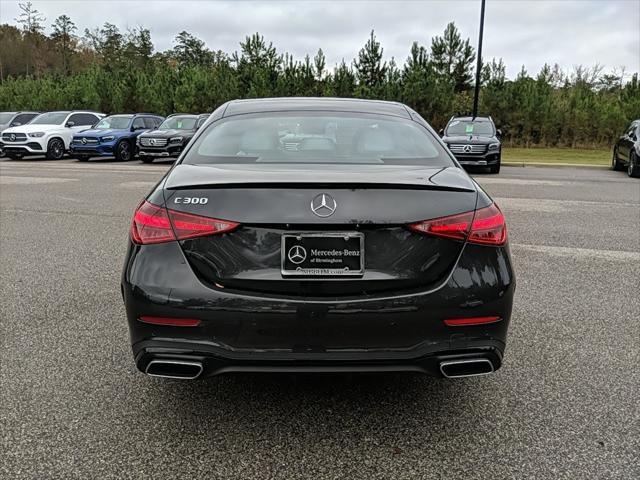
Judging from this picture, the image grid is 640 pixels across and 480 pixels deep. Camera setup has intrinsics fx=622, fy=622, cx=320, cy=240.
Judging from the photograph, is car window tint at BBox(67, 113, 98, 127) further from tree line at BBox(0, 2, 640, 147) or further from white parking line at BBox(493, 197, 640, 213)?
white parking line at BBox(493, 197, 640, 213)

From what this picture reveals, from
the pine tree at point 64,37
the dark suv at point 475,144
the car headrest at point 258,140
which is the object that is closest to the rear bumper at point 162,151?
the dark suv at point 475,144

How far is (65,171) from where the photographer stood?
1769cm

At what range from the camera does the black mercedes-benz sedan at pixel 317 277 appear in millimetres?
2600

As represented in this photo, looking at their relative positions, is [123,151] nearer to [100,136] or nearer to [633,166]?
[100,136]

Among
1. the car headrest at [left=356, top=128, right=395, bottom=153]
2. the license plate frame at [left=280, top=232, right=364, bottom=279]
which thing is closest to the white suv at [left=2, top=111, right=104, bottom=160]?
the car headrest at [left=356, top=128, right=395, bottom=153]

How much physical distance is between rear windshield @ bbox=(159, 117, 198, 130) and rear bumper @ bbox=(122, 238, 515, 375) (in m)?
19.9

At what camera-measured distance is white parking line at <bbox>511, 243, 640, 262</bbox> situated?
21.6ft

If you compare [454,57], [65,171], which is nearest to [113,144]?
[65,171]

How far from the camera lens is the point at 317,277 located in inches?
103

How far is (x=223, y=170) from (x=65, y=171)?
16310 millimetres

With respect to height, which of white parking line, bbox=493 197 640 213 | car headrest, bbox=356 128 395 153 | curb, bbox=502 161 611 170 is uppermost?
car headrest, bbox=356 128 395 153

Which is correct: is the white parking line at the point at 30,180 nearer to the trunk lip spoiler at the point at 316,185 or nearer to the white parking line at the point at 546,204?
the white parking line at the point at 546,204

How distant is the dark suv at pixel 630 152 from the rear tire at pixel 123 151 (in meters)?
16.8

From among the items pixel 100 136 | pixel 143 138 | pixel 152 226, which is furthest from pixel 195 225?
pixel 100 136
